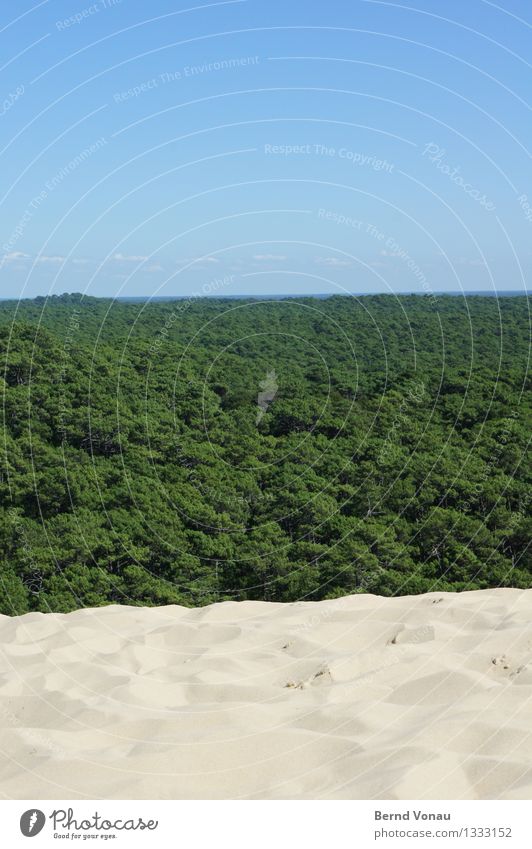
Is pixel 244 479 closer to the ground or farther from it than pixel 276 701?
closer to the ground

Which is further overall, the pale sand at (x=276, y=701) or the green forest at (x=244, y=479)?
the green forest at (x=244, y=479)

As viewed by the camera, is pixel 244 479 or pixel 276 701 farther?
pixel 244 479

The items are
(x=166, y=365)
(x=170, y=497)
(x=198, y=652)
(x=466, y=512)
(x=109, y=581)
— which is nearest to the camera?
(x=198, y=652)
